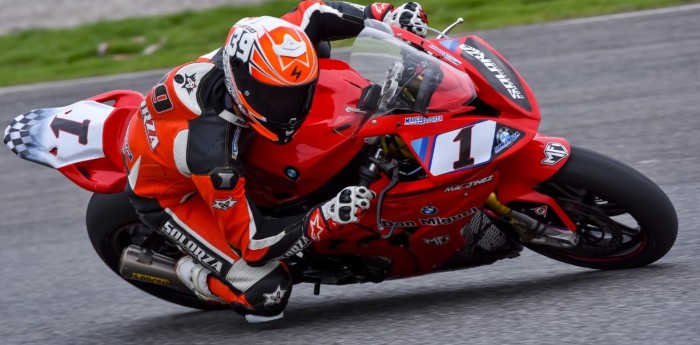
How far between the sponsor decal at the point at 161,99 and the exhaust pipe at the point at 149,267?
2.67ft

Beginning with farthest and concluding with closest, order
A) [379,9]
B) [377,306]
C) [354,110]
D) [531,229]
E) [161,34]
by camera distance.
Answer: [161,34] < [379,9] < [377,306] < [531,229] < [354,110]

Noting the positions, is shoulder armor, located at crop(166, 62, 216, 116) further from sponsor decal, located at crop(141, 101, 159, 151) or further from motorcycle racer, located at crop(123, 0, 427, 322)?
sponsor decal, located at crop(141, 101, 159, 151)

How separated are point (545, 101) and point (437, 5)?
10.3 ft

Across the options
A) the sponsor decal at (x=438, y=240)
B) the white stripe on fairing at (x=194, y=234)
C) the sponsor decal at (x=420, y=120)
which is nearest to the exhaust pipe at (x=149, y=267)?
the white stripe on fairing at (x=194, y=234)

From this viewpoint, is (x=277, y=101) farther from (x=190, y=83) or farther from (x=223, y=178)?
(x=190, y=83)

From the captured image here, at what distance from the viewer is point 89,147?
4719mm

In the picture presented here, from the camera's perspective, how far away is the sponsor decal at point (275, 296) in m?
4.44

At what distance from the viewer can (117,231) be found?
4.82m

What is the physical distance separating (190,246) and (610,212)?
1.68 meters

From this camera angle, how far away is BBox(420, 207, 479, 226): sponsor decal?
4062 mm

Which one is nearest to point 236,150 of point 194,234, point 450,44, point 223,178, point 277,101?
point 223,178

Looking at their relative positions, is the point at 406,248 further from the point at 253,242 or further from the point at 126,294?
the point at 126,294

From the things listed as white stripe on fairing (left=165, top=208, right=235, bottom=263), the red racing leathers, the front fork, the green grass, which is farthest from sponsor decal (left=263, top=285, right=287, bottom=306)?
the green grass

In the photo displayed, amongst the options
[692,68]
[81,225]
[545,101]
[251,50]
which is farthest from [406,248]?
[692,68]
